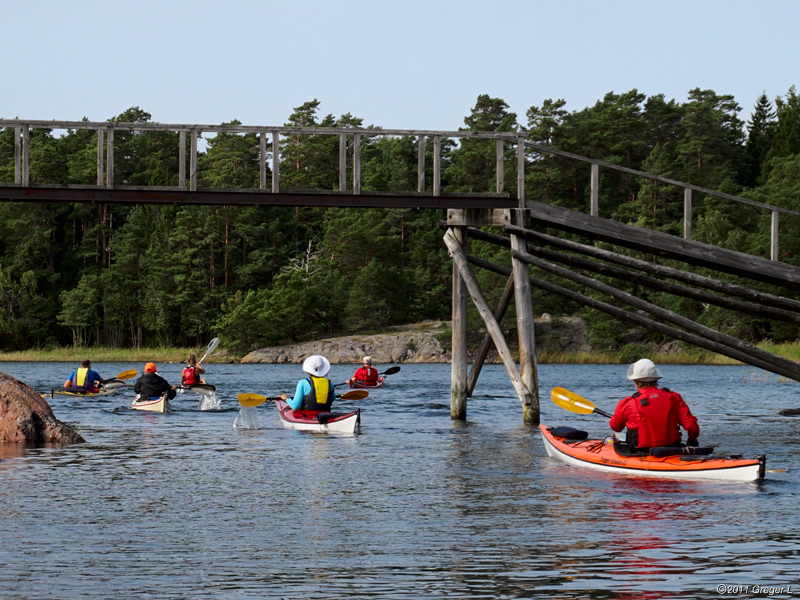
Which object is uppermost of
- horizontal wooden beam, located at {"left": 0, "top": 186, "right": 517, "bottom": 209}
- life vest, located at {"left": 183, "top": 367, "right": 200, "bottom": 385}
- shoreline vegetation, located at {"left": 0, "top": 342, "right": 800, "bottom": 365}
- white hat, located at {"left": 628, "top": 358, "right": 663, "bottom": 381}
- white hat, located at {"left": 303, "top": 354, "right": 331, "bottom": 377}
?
horizontal wooden beam, located at {"left": 0, "top": 186, "right": 517, "bottom": 209}

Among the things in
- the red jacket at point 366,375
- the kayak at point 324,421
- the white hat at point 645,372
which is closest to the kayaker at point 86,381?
the red jacket at point 366,375

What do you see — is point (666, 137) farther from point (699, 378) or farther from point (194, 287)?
point (699, 378)

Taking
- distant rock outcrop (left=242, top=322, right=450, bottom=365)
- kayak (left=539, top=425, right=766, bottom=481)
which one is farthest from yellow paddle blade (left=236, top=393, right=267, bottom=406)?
distant rock outcrop (left=242, top=322, right=450, bottom=365)

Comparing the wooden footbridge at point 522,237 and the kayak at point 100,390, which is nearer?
the wooden footbridge at point 522,237

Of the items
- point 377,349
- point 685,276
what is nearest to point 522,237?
point 685,276

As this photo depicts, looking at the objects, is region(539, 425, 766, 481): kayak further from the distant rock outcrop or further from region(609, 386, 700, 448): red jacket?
the distant rock outcrop

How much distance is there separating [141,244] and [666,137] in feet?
156

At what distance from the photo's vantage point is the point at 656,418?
14.9 m

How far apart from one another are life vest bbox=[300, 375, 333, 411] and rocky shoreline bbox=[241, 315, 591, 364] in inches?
2160

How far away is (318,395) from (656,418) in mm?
9016

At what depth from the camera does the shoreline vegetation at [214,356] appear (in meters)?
71.9

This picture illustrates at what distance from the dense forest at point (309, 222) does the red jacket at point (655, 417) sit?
70.8m

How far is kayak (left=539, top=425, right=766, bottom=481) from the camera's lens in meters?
14.6

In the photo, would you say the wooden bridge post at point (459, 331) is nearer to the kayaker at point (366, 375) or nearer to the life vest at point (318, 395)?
the life vest at point (318, 395)
